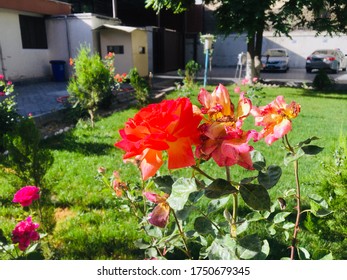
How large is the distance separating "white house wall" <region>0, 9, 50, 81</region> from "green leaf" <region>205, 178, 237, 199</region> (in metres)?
12.8

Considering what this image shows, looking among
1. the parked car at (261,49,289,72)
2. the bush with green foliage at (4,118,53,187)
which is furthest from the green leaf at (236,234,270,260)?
the parked car at (261,49,289,72)

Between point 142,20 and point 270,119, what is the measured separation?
78.7 ft

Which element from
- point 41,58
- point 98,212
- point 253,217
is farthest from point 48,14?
point 253,217

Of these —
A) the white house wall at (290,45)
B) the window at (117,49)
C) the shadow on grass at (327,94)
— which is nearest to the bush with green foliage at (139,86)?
the window at (117,49)

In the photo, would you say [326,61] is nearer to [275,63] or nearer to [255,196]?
[275,63]

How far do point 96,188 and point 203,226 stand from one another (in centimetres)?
268

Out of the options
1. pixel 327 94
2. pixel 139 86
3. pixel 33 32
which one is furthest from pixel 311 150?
pixel 33 32

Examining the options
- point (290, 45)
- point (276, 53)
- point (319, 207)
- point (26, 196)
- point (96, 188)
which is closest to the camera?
point (319, 207)

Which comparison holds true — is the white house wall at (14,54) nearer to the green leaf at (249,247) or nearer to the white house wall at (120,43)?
the white house wall at (120,43)

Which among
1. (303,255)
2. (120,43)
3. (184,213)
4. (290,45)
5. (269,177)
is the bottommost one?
(303,255)

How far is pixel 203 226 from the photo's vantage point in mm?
1071

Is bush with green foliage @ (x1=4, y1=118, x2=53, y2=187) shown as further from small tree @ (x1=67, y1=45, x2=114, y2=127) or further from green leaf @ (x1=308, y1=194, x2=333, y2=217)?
small tree @ (x1=67, y1=45, x2=114, y2=127)

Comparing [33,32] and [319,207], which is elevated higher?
[33,32]

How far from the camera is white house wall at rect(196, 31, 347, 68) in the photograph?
26.5 m
